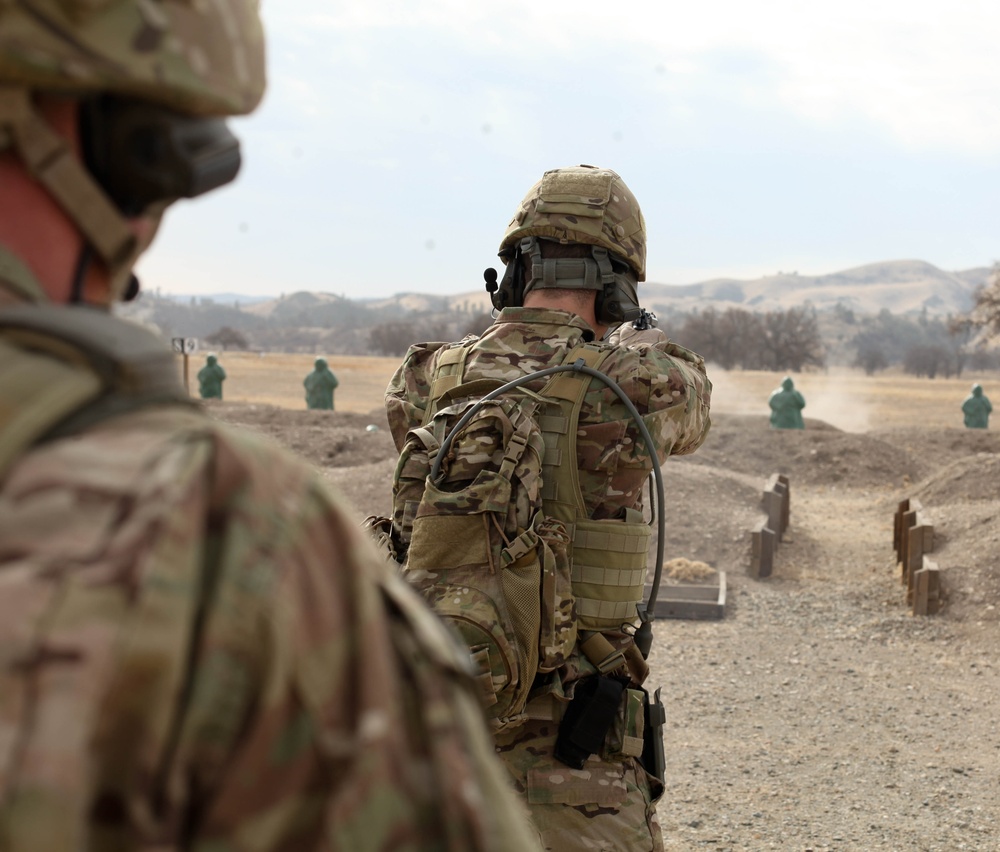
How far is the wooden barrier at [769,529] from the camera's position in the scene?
37.6 ft

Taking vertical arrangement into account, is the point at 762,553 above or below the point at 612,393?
below

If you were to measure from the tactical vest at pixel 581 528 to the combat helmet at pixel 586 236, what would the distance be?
0.96 feet

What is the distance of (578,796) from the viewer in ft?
9.65

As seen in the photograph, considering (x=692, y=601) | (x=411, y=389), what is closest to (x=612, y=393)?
(x=411, y=389)

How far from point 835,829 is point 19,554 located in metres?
5.88

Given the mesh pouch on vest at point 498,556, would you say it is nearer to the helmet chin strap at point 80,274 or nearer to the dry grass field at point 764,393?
the helmet chin strap at point 80,274

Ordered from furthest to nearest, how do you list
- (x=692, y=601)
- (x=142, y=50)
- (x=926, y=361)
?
1. (x=926, y=361)
2. (x=692, y=601)
3. (x=142, y=50)

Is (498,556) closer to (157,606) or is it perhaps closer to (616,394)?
(616,394)

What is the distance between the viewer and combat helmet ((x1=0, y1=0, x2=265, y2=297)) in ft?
3.26

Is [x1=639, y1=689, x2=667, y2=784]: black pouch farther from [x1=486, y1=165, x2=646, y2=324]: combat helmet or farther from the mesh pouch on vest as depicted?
[x1=486, y1=165, x2=646, y2=324]: combat helmet

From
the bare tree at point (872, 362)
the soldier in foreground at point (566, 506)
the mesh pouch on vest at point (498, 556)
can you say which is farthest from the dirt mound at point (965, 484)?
the bare tree at point (872, 362)

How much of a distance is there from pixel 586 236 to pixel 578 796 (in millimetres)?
1539

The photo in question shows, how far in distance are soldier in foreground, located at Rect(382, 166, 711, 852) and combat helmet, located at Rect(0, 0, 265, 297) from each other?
185 centimetres

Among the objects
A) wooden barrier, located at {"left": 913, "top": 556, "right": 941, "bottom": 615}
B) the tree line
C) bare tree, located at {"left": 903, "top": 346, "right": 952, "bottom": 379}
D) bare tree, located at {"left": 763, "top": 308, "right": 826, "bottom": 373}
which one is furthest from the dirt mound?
bare tree, located at {"left": 903, "top": 346, "right": 952, "bottom": 379}
